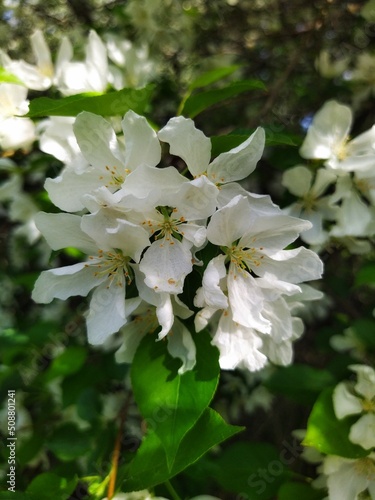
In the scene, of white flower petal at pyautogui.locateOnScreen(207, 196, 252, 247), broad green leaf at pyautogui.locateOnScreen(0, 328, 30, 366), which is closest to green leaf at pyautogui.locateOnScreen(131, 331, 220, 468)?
white flower petal at pyautogui.locateOnScreen(207, 196, 252, 247)

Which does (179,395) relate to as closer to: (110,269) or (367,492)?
(110,269)

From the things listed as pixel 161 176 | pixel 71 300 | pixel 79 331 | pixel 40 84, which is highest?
pixel 161 176

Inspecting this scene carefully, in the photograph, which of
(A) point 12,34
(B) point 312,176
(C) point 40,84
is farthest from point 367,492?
(A) point 12,34

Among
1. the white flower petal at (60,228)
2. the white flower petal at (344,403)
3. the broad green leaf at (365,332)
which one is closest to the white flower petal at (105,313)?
the white flower petal at (60,228)

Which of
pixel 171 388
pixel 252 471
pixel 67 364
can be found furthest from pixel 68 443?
pixel 171 388

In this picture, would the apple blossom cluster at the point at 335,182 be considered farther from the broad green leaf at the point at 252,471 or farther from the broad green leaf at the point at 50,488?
the broad green leaf at the point at 50,488

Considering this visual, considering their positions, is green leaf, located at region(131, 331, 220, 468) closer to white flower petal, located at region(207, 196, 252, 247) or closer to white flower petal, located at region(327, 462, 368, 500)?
white flower petal, located at region(207, 196, 252, 247)

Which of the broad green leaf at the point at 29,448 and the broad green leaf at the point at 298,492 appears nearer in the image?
the broad green leaf at the point at 298,492
